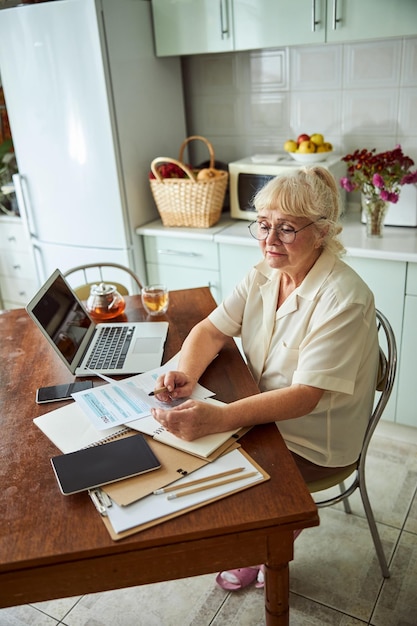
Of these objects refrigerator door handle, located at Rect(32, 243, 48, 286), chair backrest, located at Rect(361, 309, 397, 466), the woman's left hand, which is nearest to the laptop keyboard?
the woman's left hand

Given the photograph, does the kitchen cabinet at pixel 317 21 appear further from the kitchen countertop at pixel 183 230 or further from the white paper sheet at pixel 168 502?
the white paper sheet at pixel 168 502

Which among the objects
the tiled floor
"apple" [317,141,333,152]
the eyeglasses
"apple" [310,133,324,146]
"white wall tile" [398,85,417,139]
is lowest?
the tiled floor

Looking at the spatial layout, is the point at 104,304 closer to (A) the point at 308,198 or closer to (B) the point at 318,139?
(A) the point at 308,198

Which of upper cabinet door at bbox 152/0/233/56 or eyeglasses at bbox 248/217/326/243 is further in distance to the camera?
upper cabinet door at bbox 152/0/233/56

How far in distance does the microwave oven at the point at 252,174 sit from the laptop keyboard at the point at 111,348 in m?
1.10

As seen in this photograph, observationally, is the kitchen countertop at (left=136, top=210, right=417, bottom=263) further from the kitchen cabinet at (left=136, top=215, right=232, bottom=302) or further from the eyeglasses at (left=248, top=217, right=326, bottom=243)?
the eyeglasses at (left=248, top=217, right=326, bottom=243)

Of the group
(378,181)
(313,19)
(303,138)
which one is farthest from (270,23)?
(378,181)

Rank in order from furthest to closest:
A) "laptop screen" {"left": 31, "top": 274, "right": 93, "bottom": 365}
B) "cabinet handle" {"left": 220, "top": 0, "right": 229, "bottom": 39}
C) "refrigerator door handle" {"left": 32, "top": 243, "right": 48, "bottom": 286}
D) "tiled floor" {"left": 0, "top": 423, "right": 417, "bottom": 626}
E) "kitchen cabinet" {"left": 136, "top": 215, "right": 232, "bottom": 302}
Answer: "refrigerator door handle" {"left": 32, "top": 243, "right": 48, "bottom": 286}, "kitchen cabinet" {"left": 136, "top": 215, "right": 232, "bottom": 302}, "cabinet handle" {"left": 220, "top": 0, "right": 229, "bottom": 39}, "tiled floor" {"left": 0, "top": 423, "right": 417, "bottom": 626}, "laptop screen" {"left": 31, "top": 274, "right": 93, "bottom": 365}

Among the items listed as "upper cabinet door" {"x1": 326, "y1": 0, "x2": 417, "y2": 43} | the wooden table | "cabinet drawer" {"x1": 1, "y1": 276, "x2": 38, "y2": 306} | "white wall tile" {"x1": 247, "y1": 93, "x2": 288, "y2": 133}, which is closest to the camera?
the wooden table

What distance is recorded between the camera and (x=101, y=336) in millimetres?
1801

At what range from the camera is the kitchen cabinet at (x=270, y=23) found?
225 cm

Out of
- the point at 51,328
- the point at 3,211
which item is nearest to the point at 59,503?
the point at 51,328

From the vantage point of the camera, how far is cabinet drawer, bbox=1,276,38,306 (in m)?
3.58

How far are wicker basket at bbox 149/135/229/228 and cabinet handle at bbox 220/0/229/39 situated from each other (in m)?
0.47
